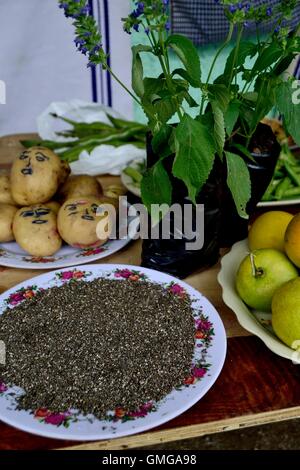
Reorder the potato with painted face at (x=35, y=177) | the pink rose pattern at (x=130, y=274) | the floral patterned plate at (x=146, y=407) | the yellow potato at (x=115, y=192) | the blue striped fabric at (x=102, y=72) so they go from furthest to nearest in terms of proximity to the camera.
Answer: the blue striped fabric at (x=102, y=72) → the yellow potato at (x=115, y=192) → the potato with painted face at (x=35, y=177) → the pink rose pattern at (x=130, y=274) → the floral patterned plate at (x=146, y=407)

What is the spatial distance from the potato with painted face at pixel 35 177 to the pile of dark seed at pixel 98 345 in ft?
0.69

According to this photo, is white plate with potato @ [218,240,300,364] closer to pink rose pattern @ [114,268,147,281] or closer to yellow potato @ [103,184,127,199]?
pink rose pattern @ [114,268,147,281]

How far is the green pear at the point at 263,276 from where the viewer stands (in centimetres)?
65

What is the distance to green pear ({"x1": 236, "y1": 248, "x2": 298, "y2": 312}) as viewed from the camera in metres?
0.65

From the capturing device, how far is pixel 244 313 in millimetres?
653

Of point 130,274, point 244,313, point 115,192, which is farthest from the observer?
point 115,192

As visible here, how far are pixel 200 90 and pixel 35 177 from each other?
362 millimetres

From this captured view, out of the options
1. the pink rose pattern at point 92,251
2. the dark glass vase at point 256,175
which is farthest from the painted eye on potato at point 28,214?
the dark glass vase at point 256,175

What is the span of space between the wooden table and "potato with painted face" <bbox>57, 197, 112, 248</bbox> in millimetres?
260

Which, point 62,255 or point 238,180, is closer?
point 238,180

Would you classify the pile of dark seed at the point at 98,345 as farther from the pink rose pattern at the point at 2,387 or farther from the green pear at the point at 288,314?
the green pear at the point at 288,314

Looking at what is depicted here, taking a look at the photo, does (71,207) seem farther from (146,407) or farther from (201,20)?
(201,20)

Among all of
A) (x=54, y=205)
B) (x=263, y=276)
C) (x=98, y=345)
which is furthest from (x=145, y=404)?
(x=54, y=205)

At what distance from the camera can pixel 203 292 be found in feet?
2.50
